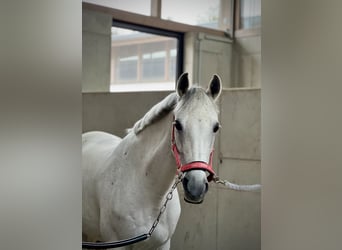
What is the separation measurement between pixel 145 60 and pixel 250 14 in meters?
1.67

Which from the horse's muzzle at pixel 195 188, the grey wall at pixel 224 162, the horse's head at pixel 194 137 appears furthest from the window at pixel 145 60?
the horse's muzzle at pixel 195 188

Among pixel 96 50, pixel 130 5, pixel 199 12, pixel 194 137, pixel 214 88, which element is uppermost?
pixel 199 12

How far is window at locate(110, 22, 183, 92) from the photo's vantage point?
5340 mm

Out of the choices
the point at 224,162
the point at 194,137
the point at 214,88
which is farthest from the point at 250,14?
the point at 194,137

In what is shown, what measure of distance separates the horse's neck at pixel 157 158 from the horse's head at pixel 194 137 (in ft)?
0.28

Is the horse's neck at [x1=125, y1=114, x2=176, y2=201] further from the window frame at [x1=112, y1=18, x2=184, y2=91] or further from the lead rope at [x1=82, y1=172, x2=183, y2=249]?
the window frame at [x1=112, y1=18, x2=184, y2=91]

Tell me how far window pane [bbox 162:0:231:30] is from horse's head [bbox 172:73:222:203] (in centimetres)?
410

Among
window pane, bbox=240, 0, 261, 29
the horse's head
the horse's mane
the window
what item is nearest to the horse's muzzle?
the horse's head

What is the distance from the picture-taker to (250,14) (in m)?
6.12

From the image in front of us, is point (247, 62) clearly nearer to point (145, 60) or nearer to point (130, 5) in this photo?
point (145, 60)

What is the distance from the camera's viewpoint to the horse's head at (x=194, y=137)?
50.9 inches
